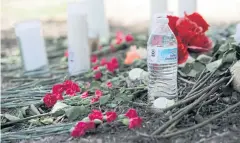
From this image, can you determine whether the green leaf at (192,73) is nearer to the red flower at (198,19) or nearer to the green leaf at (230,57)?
the green leaf at (230,57)

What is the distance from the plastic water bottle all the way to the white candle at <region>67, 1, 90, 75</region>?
2.49 feet

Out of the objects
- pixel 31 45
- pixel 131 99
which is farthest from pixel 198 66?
pixel 31 45

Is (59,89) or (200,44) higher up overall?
(200,44)

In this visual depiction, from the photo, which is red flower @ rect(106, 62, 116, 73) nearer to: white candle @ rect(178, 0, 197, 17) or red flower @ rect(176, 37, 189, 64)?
red flower @ rect(176, 37, 189, 64)

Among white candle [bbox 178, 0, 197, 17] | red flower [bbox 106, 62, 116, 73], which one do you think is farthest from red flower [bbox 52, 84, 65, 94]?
white candle [bbox 178, 0, 197, 17]

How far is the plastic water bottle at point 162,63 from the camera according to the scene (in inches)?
82.2

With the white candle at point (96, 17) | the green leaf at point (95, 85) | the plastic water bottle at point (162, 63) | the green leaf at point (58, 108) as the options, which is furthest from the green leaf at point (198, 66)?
the white candle at point (96, 17)

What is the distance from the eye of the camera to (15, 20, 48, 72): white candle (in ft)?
9.98

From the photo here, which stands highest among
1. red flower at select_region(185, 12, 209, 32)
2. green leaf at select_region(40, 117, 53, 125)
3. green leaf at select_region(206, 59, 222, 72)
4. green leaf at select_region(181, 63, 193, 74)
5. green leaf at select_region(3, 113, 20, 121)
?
red flower at select_region(185, 12, 209, 32)

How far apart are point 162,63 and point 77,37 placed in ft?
2.84

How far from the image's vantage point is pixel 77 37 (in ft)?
9.30

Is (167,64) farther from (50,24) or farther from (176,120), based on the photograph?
(50,24)

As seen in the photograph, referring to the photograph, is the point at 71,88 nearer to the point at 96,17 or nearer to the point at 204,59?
the point at 204,59

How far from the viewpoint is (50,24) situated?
4.75m
